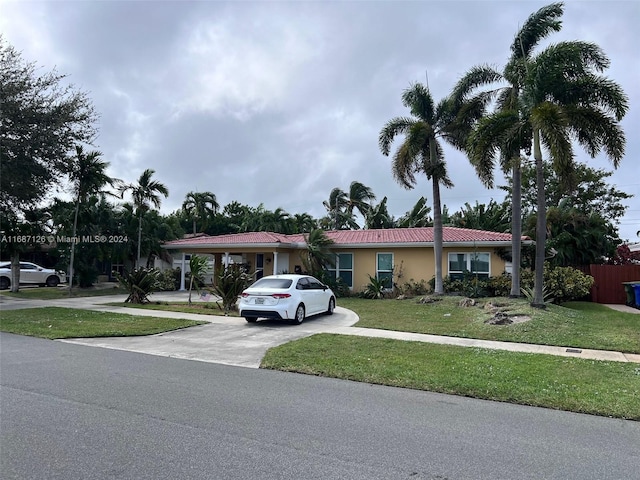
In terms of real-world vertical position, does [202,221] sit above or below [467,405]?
above

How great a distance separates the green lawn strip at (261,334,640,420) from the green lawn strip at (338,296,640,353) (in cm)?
193

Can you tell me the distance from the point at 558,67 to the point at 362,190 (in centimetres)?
3230

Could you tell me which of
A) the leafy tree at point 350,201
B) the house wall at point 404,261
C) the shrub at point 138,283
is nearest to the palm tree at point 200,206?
the leafy tree at point 350,201

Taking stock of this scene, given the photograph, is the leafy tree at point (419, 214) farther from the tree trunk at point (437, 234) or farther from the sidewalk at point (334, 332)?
the sidewalk at point (334, 332)

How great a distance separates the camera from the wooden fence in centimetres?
2019

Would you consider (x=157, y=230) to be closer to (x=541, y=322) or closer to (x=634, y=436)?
(x=541, y=322)

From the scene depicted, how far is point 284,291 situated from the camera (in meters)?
12.9

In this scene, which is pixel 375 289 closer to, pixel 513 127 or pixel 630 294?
pixel 513 127

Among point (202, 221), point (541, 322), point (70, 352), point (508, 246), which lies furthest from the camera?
point (202, 221)

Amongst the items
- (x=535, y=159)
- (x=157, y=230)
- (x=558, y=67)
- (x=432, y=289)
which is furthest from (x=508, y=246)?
(x=157, y=230)

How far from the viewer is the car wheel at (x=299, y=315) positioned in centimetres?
1312

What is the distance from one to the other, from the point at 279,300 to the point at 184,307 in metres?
5.78

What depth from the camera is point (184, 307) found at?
16.9 m

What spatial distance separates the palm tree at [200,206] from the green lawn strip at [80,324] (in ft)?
88.7
